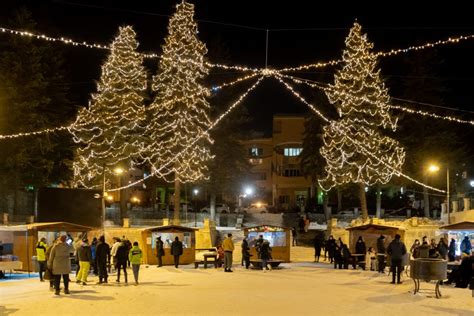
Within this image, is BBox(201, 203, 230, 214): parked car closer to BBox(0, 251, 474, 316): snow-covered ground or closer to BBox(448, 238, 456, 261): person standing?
BBox(448, 238, 456, 261): person standing

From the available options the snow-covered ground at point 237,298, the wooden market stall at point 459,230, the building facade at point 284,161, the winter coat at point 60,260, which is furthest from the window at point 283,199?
the winter coat at point 60,260

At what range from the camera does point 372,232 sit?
2828cm

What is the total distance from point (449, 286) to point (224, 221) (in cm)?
3251

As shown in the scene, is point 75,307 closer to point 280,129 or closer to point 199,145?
point 199,145

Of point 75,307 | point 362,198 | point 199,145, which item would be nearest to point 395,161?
Answer: point 362,198

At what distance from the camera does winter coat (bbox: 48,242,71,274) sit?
1570cm

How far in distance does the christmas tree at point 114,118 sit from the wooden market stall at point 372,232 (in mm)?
17600

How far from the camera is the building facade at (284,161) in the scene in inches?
2682

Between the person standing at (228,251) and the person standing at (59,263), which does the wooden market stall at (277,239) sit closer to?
the person standing at (228,251)

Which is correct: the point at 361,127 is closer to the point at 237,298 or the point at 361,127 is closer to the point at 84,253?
the point at 84,253

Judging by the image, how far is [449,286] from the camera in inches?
745

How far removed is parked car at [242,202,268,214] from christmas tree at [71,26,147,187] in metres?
17.8

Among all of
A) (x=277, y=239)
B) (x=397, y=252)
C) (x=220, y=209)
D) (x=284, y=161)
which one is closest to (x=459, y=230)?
(x=397, y=252)

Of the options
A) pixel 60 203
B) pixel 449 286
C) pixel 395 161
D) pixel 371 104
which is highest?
pixel 371 104
